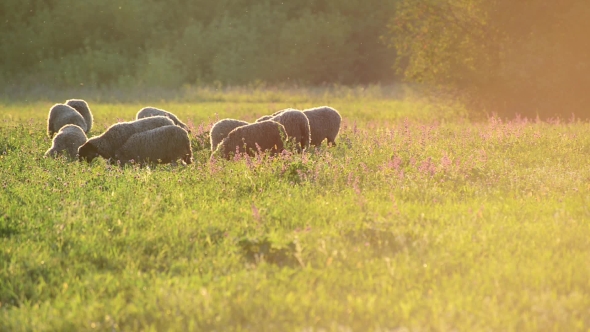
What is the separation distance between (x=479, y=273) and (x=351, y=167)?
4162mm

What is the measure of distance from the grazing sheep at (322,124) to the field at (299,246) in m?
2.82

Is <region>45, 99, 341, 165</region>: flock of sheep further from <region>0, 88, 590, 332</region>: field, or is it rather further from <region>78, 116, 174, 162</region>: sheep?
<region>0, 88, 590, 332</region>: field

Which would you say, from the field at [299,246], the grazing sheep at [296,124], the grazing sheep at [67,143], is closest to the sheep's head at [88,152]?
the grazing sheep at [67,143]

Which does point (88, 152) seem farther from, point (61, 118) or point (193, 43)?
point (193, 43)

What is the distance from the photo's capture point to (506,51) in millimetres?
19609

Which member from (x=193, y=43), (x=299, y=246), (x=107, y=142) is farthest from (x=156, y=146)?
(x=193, y=43)

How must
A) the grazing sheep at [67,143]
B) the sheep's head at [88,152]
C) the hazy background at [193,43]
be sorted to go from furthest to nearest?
the hazy background at [193,43] < the grazing sheep at [67,143] < the sheep's head at [88,152]

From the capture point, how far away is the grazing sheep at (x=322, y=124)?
1239 centimetres

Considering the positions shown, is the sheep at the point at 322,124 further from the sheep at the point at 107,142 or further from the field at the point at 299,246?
the sheep at the point at 107,142

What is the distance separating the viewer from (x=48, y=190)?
7758mm

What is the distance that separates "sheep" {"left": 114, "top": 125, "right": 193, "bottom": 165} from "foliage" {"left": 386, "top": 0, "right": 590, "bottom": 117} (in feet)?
39.9

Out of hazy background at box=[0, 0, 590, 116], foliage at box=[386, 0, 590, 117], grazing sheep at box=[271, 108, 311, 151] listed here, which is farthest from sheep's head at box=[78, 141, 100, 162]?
hazy background at box=[0, 0, 590, 116]

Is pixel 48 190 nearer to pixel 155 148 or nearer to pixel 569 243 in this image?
pixel 155 148

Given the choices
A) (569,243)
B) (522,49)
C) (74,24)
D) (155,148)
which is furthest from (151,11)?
(569,243)
